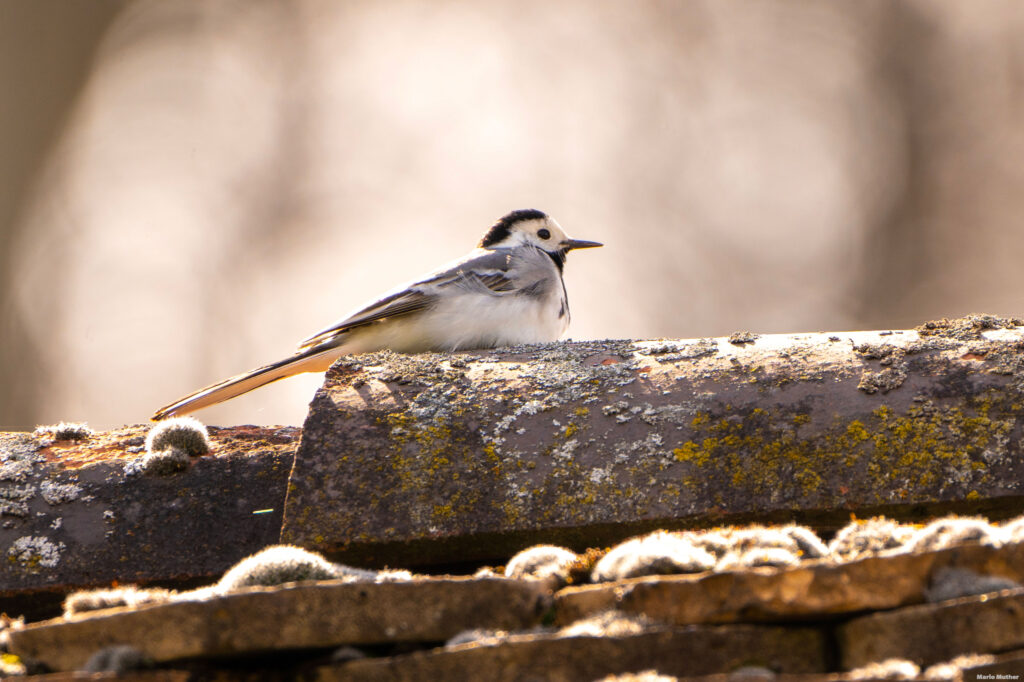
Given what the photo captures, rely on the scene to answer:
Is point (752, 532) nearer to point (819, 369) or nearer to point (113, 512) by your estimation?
point (819, 369)

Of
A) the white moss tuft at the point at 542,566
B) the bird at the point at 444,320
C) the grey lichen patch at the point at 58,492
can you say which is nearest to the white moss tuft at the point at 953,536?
the white moss tuft at the point at 542,566

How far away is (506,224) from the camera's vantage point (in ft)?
20.9

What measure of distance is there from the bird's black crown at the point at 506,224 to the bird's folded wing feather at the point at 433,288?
104 cm

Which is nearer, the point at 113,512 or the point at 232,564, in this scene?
the point at 232,564

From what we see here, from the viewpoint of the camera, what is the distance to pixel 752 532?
1.96 m

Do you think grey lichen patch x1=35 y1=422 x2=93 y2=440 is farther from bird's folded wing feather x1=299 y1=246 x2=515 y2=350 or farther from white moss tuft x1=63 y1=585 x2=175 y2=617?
white moss tuft x1=63 y1=585 x2=175 y2=617

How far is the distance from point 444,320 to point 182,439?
157 centimetres

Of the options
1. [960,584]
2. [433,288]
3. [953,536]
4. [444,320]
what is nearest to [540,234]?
[433,288]

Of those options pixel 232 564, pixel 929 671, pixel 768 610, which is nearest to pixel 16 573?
pixel 232 564

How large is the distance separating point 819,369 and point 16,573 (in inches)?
90.6

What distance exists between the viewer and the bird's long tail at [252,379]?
4.30 m

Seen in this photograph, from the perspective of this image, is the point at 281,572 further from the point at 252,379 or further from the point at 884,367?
the point at 252,379

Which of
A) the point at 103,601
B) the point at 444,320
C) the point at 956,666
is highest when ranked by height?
the point at 444,320

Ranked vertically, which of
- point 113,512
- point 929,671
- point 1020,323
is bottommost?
point 929,671
